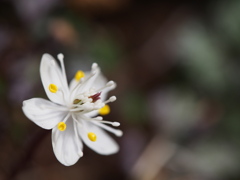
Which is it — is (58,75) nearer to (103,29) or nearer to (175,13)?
(103,29)

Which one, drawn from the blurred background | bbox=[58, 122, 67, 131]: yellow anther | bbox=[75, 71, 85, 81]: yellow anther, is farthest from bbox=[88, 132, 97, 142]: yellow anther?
the blurred background

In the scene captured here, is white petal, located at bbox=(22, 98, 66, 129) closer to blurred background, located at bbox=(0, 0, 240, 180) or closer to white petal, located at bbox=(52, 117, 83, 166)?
white petal, located at bbox=(52, 117, 83, 166)

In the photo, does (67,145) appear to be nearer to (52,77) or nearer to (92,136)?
(92,136)

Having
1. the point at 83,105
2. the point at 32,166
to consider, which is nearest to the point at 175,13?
the point at 32,166

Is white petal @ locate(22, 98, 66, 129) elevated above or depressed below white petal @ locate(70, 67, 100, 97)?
below

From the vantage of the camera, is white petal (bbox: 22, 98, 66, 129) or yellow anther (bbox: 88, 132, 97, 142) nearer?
white petal (bbox: 22, 98, 66, 129)

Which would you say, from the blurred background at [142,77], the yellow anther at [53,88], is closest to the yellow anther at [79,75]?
the yellow anther at [53,88]

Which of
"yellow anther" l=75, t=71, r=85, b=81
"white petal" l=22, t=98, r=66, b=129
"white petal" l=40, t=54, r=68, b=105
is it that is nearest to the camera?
"white petal" l=22, t=98, r=66, b=129

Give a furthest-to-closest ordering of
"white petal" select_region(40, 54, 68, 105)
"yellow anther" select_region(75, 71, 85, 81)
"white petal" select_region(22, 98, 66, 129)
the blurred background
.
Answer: the blurred background → "yellow anther" select_region(75, 71, 85, 81) → "white petal" select_region(40, 54, 68, 105) → "white petal" select_region(22, 98, 66, 129)
